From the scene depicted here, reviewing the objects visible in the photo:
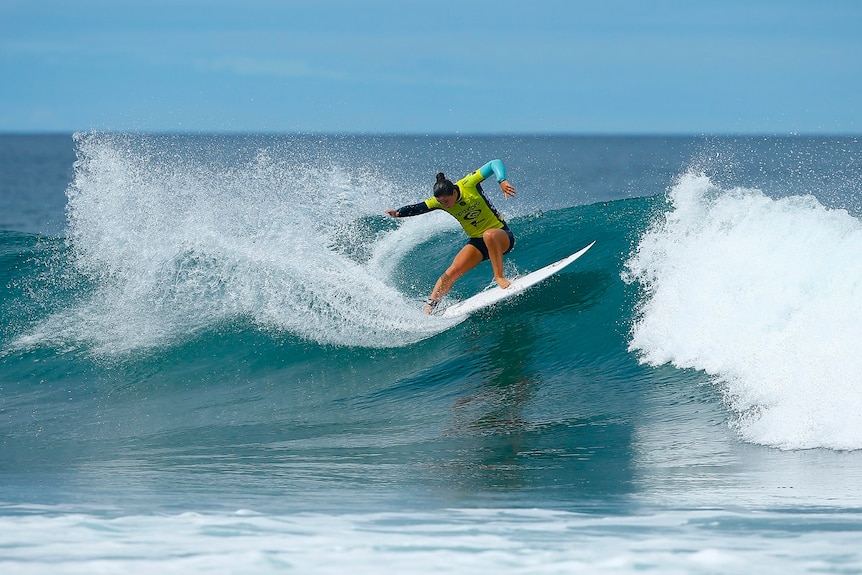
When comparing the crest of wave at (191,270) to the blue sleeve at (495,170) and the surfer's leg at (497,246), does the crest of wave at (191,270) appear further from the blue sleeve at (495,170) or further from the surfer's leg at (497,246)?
the blue sleeve at (495,170)

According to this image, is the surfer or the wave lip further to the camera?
the surfer

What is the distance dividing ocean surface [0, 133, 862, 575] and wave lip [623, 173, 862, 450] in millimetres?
32

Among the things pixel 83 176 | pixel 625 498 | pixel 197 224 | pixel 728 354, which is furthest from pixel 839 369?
pixel 83 176

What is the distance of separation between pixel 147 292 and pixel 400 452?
5.36 meters

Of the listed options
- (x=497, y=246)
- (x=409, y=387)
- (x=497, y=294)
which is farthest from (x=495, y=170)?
(x=409, y=387)

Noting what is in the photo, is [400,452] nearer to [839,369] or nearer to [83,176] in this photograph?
[839,369]

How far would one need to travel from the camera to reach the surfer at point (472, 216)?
9.76 metres

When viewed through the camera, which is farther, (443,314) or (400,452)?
(443,314)

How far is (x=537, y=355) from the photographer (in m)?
9.45

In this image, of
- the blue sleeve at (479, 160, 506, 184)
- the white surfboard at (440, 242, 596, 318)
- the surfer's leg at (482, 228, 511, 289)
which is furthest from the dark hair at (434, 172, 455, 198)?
the white surfboard at (440, 242, 596, 318)

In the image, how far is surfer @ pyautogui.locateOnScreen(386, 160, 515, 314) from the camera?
9758mm

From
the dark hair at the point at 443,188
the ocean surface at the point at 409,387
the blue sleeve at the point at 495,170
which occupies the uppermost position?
the blue sleeve at the point at 495,170

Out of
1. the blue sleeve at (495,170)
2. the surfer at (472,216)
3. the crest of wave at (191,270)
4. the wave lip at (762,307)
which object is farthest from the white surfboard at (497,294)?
the blue sleeve at (495,170)

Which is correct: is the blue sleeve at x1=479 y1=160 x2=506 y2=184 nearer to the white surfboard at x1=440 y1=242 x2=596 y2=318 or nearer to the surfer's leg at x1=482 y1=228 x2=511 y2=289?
the surfer's leg at x1=482 y1=228 x2=511 y2=289
